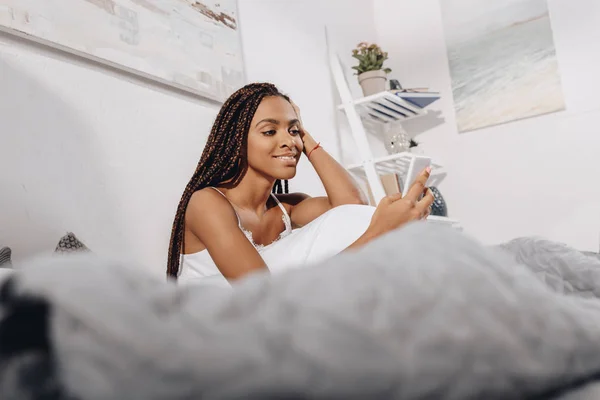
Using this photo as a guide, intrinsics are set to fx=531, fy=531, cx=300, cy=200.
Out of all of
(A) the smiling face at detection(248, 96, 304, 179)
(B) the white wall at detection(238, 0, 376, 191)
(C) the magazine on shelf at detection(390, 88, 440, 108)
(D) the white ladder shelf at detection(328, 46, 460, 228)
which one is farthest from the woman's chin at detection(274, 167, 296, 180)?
(C) the magazine on shelf at detection(390, 88, 440, 108)

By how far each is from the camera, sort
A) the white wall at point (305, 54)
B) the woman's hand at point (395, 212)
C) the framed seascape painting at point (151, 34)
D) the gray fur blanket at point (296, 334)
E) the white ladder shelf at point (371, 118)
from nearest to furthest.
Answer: the gray fur blanket at point (296, 334), the woman's hand at point (395, 212), the framed seascape painting at point (151, 34), the white wall at point (305, 54), the white ladder shelf at point (371, 118)

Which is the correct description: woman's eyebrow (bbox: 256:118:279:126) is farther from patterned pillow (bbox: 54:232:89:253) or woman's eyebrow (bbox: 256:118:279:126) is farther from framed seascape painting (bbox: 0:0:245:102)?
patterned pillow (bbox: 54:232:89:253)

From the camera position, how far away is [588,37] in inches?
102

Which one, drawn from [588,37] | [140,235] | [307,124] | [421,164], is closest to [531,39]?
[588,37]

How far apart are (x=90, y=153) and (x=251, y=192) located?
0.42 metres

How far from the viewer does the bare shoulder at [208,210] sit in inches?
45.3

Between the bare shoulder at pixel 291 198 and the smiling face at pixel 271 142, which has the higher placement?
the smiling face at pixel 271 142

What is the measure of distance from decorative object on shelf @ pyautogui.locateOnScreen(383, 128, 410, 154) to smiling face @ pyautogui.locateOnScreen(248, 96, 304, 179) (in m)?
1.32

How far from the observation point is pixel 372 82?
2.58 metres

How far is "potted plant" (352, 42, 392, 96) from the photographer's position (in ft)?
8.45

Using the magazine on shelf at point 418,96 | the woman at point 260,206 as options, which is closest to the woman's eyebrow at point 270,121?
the woman at point 260,206

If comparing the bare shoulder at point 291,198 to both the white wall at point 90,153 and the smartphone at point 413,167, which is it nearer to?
the white wall at point 90,153

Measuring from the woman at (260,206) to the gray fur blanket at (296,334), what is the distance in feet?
2.31

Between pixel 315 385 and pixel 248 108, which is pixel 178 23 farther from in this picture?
pixel 315 385
